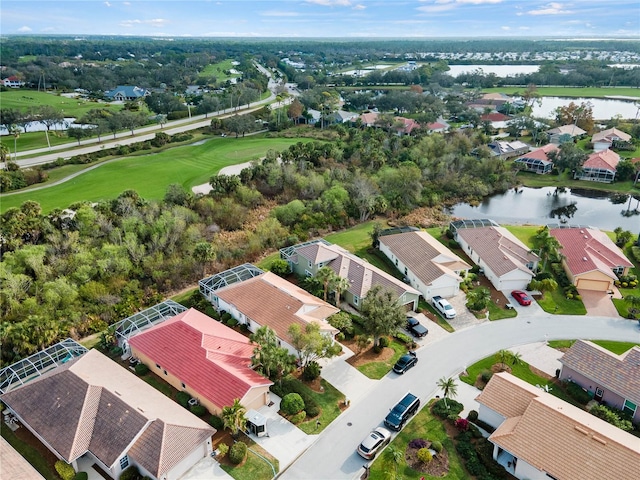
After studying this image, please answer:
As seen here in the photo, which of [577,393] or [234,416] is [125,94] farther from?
[577,393]

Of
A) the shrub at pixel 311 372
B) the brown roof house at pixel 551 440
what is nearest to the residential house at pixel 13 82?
the shrub at pixel 311 372

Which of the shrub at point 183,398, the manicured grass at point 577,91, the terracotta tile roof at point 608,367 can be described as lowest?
the shrub at point 183,398

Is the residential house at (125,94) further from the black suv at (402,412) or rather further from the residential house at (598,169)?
the black suv at (402,412)

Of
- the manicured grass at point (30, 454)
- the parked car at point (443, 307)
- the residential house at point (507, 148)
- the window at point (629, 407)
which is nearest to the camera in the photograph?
the manicured grass at point (30, 454)

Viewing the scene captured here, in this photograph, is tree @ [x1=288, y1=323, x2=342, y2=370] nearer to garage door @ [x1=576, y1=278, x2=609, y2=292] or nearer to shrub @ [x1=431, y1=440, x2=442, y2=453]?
shrub @ [x1=431, y1=440, x2=442, y2=453]

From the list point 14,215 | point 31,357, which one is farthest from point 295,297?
point 14,215

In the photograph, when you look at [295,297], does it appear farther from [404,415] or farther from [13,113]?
[13,113]

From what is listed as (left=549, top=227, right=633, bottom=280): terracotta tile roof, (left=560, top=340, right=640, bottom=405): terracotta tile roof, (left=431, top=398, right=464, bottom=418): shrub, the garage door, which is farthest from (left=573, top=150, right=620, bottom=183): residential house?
(left=431, top=398, right=464, bottom=418): shrub
